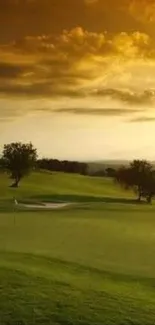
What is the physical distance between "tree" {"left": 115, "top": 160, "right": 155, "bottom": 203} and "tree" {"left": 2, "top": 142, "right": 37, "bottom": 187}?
5947 mm

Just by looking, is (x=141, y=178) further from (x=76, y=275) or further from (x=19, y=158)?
(x=76, y=275)

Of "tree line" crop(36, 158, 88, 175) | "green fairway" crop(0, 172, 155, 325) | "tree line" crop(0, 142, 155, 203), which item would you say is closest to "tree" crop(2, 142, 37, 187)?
"tree line" crop(0, 142, 155, 203)

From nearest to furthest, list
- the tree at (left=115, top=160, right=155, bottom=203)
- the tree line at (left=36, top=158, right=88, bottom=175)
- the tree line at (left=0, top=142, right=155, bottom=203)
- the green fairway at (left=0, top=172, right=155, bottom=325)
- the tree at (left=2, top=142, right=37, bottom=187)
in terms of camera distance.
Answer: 1. the green fairway at (left=0, top=172, right=155, bottom=325)
2. the tree at (left=115, top=160, right=155, bottom=203)
3. the tree line at (left=0, top=142, right=155, bottom=203)
4. the tree at (left=2, top=142, right=37, bottom=187)
5. the tree line at (left=36, top=158, right=88, bottom=175)

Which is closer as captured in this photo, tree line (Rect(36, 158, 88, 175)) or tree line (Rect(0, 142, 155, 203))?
tree line (Rect(0, 142, 155, 203))

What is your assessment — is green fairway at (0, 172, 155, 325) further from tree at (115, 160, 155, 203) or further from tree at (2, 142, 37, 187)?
tree at (2, 142, 37, 187)

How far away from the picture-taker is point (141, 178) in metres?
34.8

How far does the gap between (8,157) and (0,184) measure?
10.7 ft

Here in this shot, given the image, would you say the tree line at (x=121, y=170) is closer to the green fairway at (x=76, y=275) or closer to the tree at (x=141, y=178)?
the tree at (x=141, y=178)

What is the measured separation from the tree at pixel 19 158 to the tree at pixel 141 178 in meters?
5.95

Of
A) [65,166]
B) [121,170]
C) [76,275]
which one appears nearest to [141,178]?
[121,170]

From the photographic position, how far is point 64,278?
7.50 meters

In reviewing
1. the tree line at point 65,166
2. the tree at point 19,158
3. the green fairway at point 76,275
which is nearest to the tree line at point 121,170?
the tree at point 19,158

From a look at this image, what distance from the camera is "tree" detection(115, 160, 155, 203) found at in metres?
34.6

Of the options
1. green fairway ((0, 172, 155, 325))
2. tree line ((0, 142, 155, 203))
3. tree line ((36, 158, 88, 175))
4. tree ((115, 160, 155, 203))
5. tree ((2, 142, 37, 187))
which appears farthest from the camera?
tree line ((36, 158, 88, 175))
